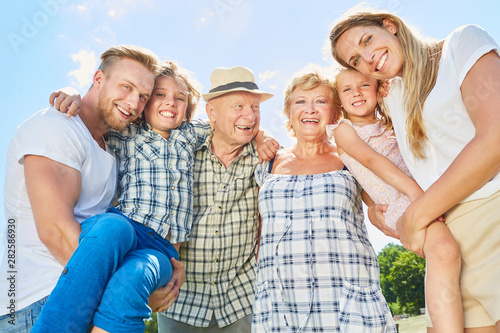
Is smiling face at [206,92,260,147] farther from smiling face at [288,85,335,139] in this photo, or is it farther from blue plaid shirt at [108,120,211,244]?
smiling face at [288,85,335,139]

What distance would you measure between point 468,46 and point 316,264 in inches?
77.7

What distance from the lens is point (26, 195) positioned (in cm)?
318

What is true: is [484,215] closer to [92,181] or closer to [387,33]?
[387,33]

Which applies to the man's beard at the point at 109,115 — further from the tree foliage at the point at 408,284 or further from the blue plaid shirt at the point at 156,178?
the tree foliage at the point at 408,284

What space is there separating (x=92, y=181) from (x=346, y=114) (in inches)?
97.5

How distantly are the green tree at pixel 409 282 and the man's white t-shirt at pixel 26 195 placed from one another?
34.8 meters

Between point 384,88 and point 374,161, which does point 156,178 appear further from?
point 384,88

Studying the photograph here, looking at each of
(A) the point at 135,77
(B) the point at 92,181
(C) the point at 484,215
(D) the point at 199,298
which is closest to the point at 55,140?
(B) the point at 92,181

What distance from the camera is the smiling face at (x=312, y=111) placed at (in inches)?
157

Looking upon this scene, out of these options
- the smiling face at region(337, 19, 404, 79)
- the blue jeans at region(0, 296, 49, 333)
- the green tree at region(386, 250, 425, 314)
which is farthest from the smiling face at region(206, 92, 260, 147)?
the green tree at region(386, 250, 425, 314)

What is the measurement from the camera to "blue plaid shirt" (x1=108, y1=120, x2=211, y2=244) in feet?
11.5

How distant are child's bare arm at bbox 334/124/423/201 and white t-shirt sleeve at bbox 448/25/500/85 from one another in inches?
37.1

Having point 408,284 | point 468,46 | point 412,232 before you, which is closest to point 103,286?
point 412,232

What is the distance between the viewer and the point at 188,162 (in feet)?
Answer: 12.8
